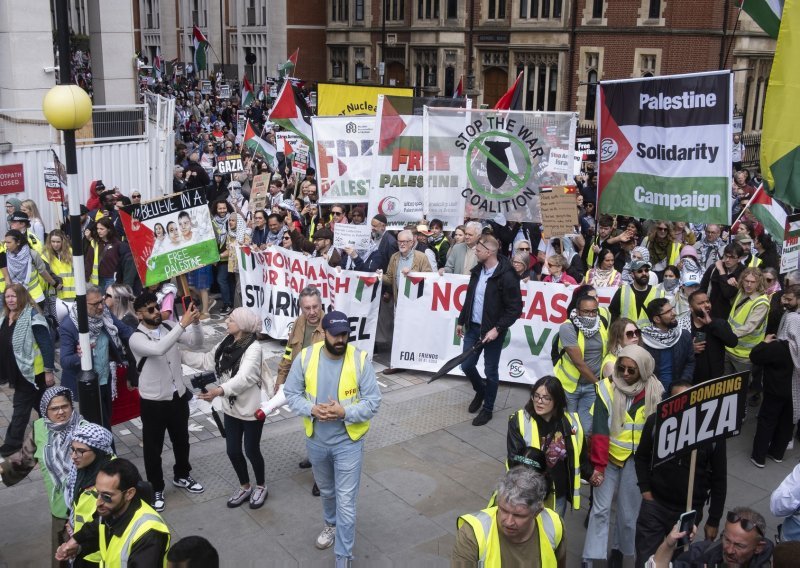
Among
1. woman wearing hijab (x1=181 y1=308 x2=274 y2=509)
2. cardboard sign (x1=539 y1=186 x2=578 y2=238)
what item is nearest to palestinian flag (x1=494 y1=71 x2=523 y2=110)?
cardboard sign (x1=539 y1=186 x2=578 y2=238)

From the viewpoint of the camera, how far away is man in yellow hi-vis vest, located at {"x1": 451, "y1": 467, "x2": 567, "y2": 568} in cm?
369

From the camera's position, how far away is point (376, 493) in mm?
6832

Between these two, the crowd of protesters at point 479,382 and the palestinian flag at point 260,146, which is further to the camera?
the palestinian flag at point 260,146

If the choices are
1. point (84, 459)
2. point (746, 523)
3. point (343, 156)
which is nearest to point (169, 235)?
point (343, 156)

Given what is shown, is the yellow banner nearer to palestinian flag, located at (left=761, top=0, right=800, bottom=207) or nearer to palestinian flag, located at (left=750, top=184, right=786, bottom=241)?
palestinian flag, located at (left=750, top=184, right=786, bottom=241)

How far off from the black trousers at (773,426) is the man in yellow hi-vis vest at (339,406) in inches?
157

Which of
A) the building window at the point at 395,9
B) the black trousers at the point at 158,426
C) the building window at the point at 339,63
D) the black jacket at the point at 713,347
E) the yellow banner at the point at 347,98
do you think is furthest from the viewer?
the building window at the point at 339,63

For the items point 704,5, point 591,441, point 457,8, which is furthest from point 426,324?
point 457,8

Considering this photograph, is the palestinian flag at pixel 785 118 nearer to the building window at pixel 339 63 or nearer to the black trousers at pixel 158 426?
the black trousers at pixel 158 426

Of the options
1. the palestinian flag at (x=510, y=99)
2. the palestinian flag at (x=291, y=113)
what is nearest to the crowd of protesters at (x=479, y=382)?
the palestinian flag at (x=510, y=99)

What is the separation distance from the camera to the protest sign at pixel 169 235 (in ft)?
30.9

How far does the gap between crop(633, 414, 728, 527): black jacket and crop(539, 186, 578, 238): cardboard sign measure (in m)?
4.99

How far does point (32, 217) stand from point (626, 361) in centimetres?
908

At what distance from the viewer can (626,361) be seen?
5.19 metres
